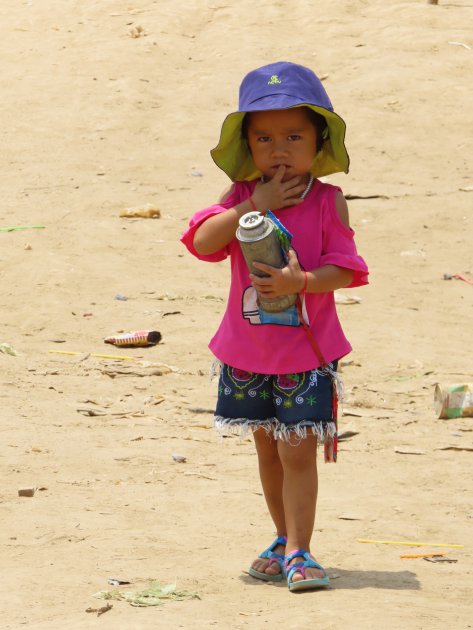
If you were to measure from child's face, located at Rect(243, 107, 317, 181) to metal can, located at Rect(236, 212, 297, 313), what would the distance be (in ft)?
0.77

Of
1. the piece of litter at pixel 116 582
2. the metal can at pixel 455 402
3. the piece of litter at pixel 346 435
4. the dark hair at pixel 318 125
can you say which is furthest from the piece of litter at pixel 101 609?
the metal can at pixel 455 402

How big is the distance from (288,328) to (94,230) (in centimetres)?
630

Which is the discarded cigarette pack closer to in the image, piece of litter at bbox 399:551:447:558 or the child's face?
piece of litter at bbox 399:551:447:558

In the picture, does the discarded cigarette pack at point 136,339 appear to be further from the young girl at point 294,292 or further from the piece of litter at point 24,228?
the young girl at point 294,292

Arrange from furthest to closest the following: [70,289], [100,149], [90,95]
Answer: [90,95], [100,149], [70,289]

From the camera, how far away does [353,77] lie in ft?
45.5

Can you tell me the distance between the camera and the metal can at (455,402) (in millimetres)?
6242

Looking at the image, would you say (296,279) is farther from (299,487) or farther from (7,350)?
(7,350)

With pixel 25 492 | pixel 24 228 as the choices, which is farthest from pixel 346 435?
pixel 24 228

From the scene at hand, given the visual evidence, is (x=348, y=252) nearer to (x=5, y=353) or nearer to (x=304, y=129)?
(x=304, y=129)

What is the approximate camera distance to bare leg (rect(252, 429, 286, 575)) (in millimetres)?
3965

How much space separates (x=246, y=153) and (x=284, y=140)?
224mm

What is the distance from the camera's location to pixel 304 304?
3729mm

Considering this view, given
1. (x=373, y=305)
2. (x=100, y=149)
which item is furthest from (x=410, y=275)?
(x=100, y=149)
